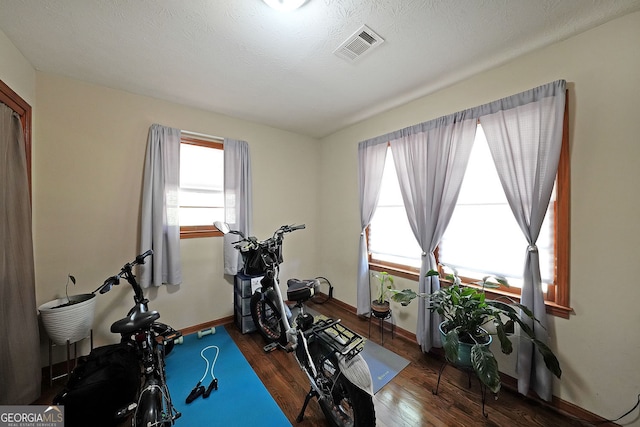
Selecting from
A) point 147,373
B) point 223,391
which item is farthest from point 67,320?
point 223,391

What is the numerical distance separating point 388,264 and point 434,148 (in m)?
1.44

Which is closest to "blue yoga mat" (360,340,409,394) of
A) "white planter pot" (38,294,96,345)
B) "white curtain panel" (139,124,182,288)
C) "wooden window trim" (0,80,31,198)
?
"white curtain panel" (139,124,182,288)

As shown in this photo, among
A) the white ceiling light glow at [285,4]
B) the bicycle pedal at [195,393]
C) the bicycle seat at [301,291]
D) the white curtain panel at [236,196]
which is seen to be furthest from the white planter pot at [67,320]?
the white ceiling light glow at [285,4]

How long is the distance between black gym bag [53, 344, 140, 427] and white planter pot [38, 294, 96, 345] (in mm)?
358

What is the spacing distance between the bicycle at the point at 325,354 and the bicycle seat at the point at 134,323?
2.41 feet

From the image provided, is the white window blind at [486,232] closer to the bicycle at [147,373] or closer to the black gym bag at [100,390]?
the bicycle at [147,373]

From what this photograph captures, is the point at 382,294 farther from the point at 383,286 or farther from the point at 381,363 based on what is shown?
the point at 381,363

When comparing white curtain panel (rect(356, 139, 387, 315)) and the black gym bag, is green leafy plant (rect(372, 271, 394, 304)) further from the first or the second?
the black gym bag

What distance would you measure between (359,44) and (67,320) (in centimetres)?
309

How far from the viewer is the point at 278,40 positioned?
154 cm

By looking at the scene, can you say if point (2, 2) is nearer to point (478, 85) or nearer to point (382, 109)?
point (382, 109)

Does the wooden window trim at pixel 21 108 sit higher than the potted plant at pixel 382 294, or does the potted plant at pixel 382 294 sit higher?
the wooden window trim at pixel 21 108

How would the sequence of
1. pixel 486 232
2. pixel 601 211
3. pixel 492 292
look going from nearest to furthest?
pixel 601 211 → pixel 492 292 → pixel 486 232
